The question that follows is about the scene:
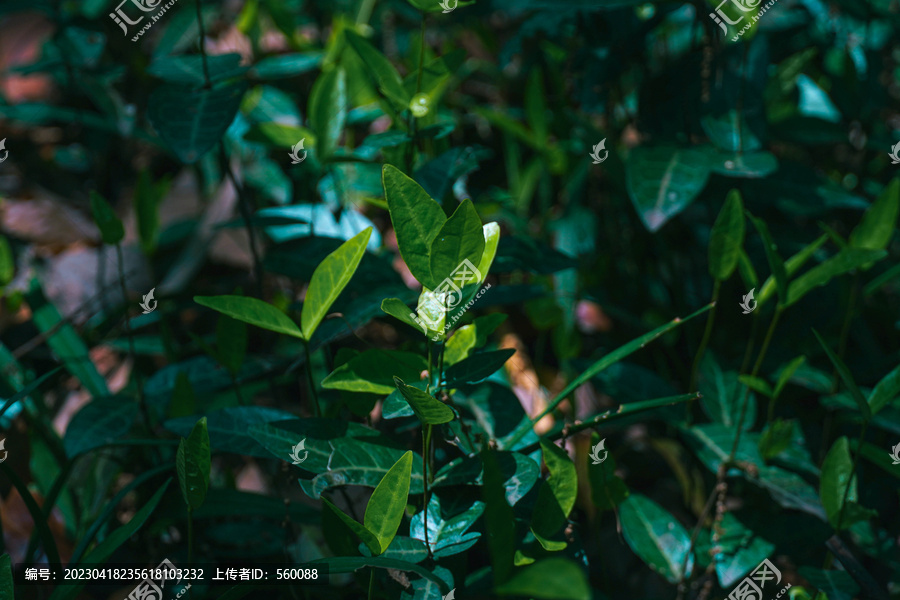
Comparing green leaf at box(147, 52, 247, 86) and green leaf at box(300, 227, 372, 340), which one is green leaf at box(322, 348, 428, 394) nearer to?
green leaf at box(300, 227, 372, 340)

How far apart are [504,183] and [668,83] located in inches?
27.7

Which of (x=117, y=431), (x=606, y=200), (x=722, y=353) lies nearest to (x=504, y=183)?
(x=606, y=200)

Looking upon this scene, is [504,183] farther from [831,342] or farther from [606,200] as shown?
[831,342]

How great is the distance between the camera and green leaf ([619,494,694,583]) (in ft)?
3.38

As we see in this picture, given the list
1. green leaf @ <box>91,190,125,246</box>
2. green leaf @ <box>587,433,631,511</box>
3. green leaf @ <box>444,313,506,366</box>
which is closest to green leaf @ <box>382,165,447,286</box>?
green leaf @ <box>444,313,506,366</box>

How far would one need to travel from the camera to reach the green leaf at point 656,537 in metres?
1.03

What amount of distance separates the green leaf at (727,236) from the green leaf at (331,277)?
561 millimetres

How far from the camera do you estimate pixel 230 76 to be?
3.59 feet

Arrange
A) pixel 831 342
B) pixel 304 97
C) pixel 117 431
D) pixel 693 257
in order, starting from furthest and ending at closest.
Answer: pixel 304 97 → pixel 693 257 → pixel 831 342 → pixel 117 431

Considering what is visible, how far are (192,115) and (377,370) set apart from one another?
552 mm

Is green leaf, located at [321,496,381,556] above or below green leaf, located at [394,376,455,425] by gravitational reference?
below

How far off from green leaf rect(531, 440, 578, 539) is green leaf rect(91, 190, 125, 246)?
796 millimetres

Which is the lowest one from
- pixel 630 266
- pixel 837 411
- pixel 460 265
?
pixel 837 411

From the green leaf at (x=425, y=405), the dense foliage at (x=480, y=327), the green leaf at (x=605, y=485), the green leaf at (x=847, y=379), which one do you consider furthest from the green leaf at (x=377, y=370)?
the green leaf at (x=847, y=379)
